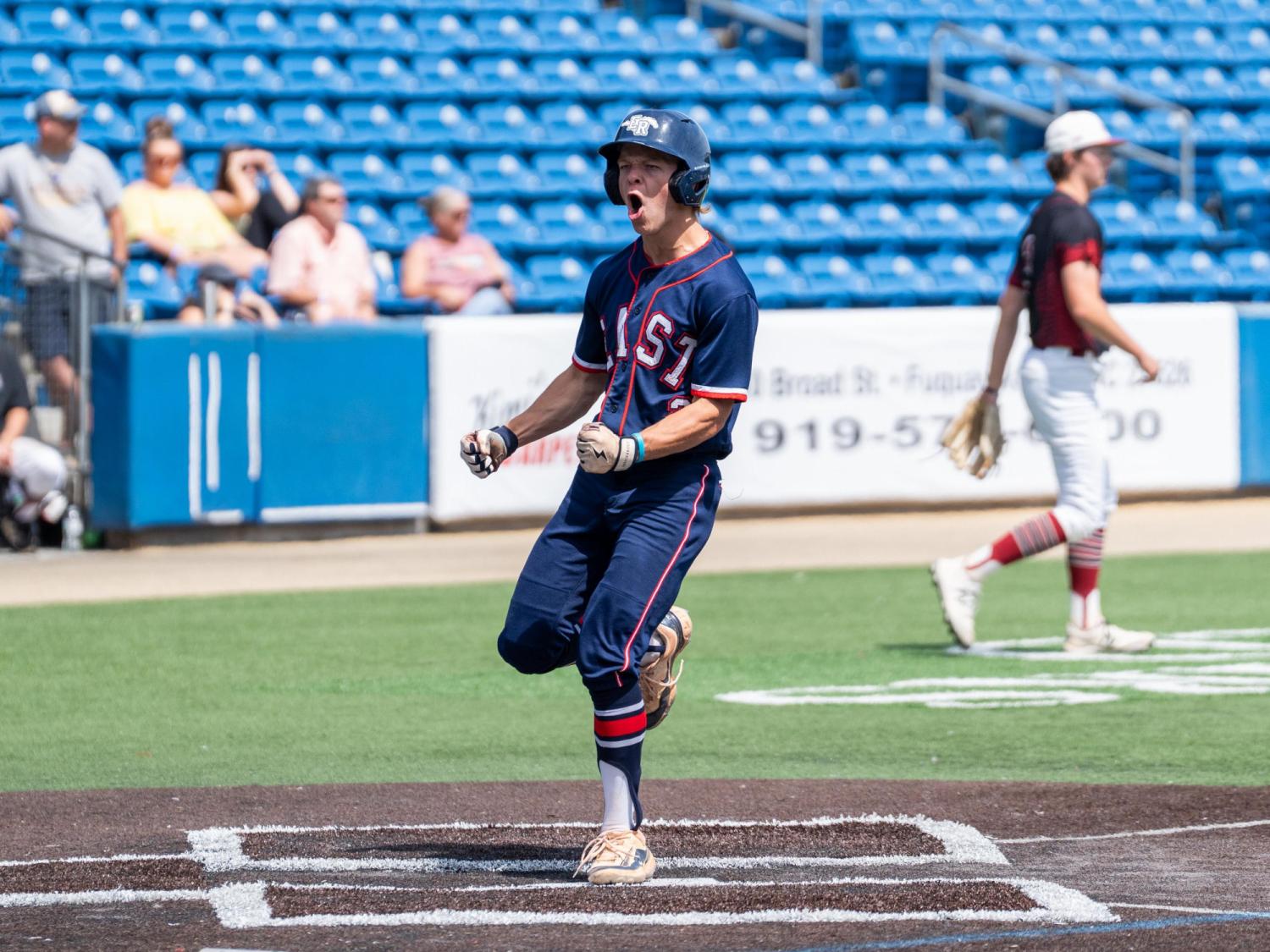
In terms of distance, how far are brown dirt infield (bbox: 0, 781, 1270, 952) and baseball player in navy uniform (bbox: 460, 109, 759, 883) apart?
396mm

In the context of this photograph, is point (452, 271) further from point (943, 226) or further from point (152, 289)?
point (943, 226)

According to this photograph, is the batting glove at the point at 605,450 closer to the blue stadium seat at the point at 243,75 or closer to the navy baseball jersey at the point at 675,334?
the navy baseball jersey at the point at 675,334

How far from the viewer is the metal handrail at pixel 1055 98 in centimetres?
2055

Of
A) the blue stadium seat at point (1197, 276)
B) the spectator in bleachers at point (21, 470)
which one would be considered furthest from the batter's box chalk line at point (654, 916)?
the blue stadium seat at point (1197, 276)

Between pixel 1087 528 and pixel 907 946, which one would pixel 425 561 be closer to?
pixel 1087 528

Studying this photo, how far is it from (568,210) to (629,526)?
13861 millimetres

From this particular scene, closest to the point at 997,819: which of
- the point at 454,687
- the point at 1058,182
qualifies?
the point at 454,687

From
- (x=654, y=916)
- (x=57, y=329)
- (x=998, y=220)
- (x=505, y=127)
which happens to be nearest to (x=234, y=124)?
(x=505, y=127)

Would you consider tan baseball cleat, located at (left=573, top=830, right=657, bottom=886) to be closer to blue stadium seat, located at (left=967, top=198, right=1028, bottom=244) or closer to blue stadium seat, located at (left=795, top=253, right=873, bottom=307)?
blue stadium seat, located at (left=795, top=253, right=873, bottom=307)

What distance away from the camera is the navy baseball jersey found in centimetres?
518

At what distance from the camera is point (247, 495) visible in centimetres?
1379

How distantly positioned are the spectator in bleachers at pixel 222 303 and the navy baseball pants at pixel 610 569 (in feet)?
29.5

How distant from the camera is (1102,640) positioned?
927 cm

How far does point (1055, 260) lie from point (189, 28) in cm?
1213
